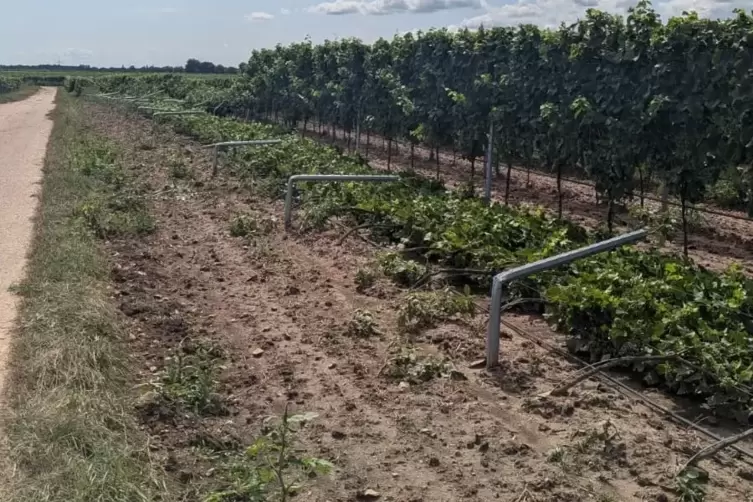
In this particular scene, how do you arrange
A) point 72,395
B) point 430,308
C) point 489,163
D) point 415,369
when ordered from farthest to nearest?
point 489,163, point 430,308, point 415,369, point 72,395

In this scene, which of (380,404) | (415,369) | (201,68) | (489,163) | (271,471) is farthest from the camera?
(201,68)

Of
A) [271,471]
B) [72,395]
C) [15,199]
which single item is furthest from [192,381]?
[15,199]

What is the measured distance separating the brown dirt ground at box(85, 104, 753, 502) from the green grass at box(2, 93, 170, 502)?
0.82 feet

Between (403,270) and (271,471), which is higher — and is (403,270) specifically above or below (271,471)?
below

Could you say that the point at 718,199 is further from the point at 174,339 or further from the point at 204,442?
the point at 204,442

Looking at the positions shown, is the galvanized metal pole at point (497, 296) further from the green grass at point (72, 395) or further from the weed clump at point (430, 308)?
the green grass at point (72, 395)

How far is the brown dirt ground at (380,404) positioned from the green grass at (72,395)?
25 centimetres

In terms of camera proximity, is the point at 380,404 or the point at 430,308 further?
the point at 430,308

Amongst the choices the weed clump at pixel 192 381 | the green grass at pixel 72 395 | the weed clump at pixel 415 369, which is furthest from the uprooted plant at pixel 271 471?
the weed clump at pixel 415 369

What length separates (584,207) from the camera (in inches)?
552

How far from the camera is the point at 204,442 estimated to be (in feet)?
16.0

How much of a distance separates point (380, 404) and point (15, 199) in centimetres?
1086

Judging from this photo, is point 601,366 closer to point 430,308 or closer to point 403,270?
point 430,308

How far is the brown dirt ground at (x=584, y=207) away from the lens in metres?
10.7
